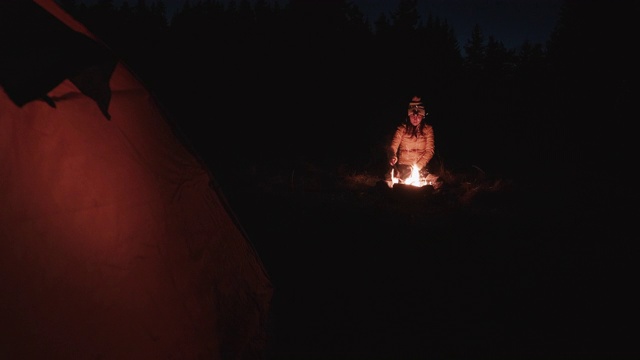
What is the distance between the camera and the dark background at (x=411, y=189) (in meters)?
4.67

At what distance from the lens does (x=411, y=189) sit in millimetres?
7945

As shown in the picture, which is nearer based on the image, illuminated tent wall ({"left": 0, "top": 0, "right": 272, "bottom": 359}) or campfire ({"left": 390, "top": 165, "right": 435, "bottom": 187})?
illuminated tent wall ({"left": 0, "top": 0, "right": 272, "bottom": 359})

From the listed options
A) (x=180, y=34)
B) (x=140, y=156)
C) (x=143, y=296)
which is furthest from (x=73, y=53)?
(x=180, y=34)

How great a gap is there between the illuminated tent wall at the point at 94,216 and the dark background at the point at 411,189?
0.42 m

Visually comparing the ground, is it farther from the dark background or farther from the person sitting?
the person sitting

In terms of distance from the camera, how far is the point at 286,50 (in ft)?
44.4

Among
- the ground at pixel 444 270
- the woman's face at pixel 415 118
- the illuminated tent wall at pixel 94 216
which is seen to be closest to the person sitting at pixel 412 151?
the woman's face at pixel 415 118

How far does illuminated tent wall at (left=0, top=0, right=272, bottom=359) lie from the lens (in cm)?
237

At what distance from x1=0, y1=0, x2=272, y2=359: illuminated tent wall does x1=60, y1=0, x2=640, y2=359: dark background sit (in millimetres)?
421

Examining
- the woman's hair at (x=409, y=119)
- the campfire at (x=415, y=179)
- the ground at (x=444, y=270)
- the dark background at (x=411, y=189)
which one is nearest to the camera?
the ground at (x=444, y=270)

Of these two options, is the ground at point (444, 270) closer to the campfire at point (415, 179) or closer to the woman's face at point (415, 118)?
the campfire at point (415, 179)

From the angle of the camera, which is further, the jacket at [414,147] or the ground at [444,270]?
the jacket at [414,147]

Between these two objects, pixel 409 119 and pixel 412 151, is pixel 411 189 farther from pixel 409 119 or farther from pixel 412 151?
pixel 409 119

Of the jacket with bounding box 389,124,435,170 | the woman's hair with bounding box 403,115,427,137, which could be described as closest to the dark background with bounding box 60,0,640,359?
the jacket with bounding box 389,124,435,170
